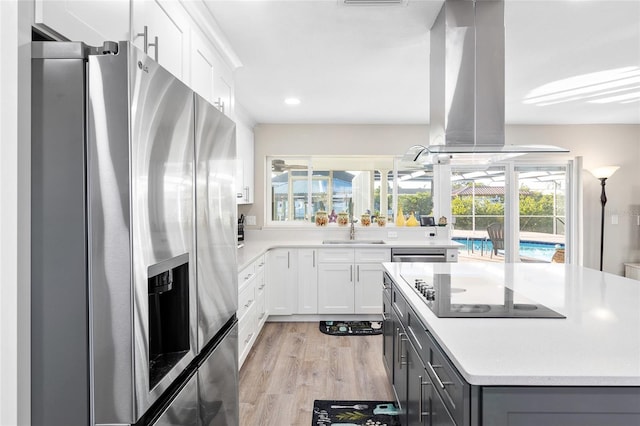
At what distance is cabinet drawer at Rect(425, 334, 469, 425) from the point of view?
3.73 ft

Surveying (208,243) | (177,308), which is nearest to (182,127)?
(208,243)

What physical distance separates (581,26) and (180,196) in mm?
2485

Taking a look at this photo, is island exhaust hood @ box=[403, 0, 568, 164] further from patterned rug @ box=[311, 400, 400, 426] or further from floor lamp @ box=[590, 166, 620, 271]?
floor lamp @ box=[590, 166, 620, 271]

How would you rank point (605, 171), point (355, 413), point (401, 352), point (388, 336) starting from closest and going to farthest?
point (401, 352), point (355, 413), point (388, 336), point (605, 171)

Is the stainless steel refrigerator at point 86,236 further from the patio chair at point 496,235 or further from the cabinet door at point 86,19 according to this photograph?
the patio chair at point 496,235

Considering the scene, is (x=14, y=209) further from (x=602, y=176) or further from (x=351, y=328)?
(x=602, y=176)

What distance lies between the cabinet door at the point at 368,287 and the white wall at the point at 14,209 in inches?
144

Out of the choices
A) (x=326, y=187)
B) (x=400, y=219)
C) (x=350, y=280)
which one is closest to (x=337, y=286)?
(x=350, y=280)

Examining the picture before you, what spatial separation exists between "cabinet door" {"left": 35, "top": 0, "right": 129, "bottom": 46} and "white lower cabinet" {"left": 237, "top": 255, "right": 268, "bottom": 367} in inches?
75.5

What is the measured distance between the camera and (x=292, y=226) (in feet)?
16.6

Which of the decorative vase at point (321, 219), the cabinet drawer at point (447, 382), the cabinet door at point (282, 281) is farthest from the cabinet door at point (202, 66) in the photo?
the decorative vase at point (321, 219)

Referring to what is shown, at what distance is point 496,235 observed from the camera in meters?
5.35

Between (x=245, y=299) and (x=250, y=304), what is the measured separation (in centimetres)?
23

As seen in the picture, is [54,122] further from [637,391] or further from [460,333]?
[637,391]
